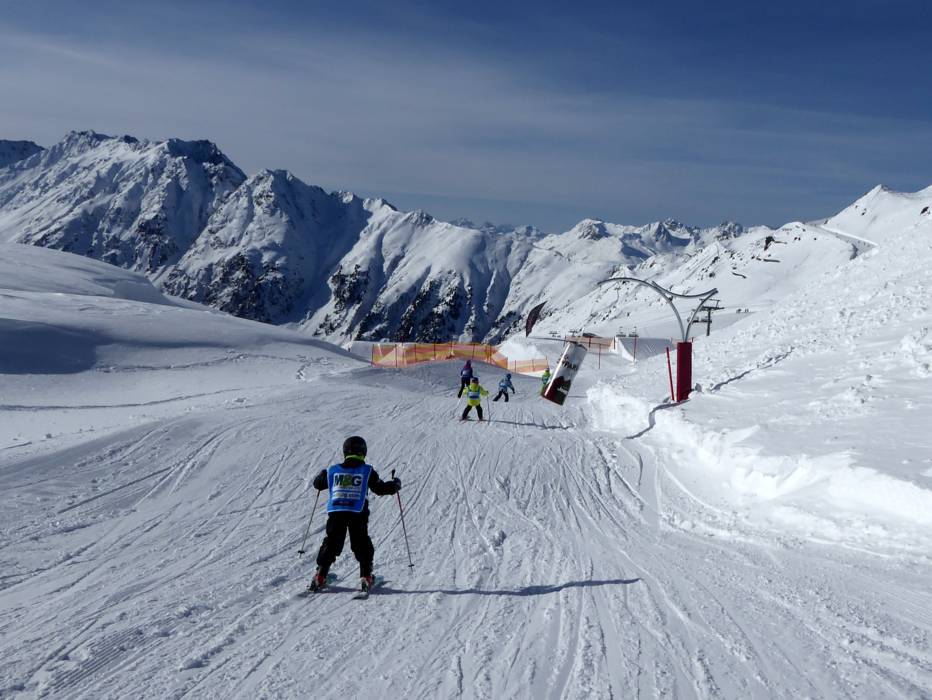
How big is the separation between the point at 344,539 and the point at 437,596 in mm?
1045

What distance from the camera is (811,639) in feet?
18.5

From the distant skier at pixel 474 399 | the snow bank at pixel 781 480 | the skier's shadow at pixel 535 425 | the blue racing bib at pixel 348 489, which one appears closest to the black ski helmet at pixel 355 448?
the blue racing bib at pixel 348 489

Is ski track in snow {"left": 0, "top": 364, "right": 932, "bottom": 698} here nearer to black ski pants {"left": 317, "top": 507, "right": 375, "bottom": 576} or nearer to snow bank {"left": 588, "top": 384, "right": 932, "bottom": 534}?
black ski pants {"left": 317, "top": 507, "right": 375, "bottom": 576}

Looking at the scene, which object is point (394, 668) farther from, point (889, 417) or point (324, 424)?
point (324, 424)

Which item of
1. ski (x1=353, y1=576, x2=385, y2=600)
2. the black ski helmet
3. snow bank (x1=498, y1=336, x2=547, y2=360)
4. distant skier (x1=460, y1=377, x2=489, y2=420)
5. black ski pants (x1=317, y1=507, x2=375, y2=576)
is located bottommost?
snow bank (x1=498, y1=336, x2=547, y2=360)

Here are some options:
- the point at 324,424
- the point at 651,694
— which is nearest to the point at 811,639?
the point at 651,694

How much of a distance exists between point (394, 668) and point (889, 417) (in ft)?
30.8

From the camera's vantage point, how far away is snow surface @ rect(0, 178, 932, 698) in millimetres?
5156

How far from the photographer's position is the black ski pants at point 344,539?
680cm

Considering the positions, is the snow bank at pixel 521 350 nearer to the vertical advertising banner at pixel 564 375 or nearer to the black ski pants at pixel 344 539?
the vertical advertising banner at pixel 564 375

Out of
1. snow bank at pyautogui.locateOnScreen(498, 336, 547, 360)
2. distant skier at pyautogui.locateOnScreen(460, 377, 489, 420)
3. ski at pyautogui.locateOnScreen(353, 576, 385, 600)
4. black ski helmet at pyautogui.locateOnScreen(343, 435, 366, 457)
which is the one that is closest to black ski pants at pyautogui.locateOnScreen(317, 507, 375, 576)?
ski at pyautogui.locateOnScreen(353, 576, 385, 600)

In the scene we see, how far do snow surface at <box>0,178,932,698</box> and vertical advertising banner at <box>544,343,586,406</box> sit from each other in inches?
79.5

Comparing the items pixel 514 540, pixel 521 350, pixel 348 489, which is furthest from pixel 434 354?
pixel 348 489

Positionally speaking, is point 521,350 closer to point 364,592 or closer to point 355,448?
point 355,448
